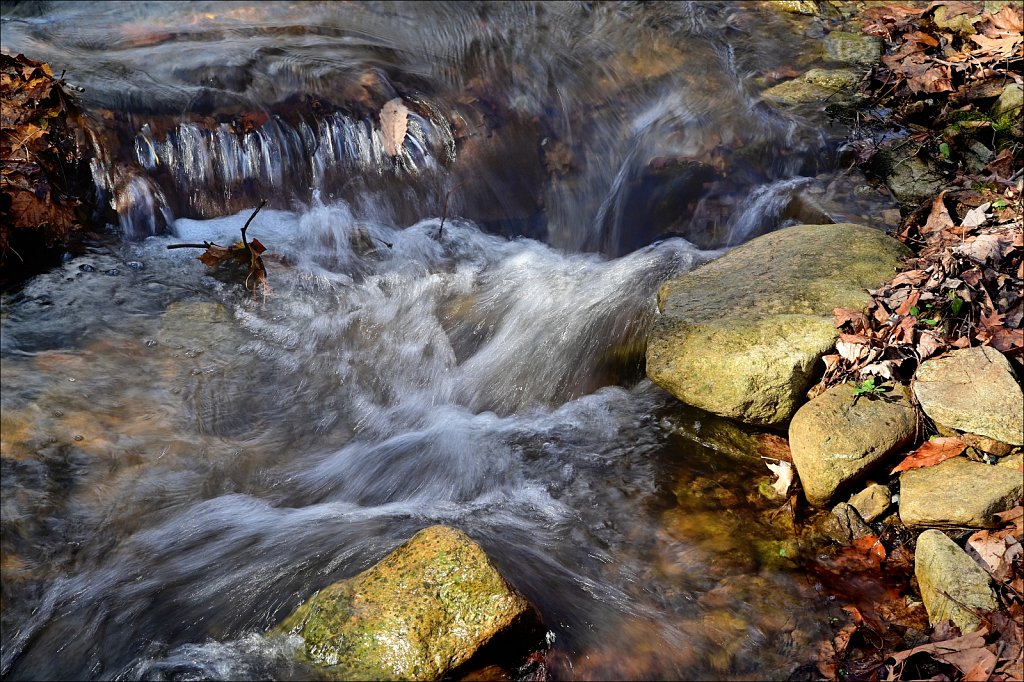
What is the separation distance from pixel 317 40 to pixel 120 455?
178 inches

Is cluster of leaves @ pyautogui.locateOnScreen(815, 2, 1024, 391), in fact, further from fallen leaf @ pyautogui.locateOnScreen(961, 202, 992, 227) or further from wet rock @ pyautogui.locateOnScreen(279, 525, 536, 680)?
wet rock @ pyautogui.locateOnScreen(279, 525, 536, 680)

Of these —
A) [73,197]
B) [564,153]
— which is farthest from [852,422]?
[73,197]

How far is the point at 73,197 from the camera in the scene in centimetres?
480

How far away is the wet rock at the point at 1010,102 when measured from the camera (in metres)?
5.50

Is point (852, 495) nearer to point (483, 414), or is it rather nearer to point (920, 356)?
point (920, 356)

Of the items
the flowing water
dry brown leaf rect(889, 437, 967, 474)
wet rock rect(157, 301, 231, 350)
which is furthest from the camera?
wet rock rect(157, 301, 231, 350)

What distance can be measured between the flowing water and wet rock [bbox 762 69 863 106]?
0.75 feet

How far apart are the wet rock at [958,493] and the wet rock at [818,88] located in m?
4.18

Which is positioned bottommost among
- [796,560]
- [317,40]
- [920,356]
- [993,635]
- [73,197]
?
[796,560]

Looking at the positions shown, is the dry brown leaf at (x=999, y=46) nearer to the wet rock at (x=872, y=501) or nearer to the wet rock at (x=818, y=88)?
the wet rock at (x=818, y=88)

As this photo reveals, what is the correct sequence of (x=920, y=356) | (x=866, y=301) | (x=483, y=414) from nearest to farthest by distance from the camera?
(x=920, y=356) → (x=866, y=301) → (x=483, y=414)

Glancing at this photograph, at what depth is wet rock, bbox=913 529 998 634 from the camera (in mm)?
2840

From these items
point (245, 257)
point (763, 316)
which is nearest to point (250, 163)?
point (245, 257)

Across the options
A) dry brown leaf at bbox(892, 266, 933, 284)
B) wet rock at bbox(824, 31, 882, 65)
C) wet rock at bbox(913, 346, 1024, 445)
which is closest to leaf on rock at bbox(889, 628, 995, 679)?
wet rock at bbox(913, 346, 1024, 445)
